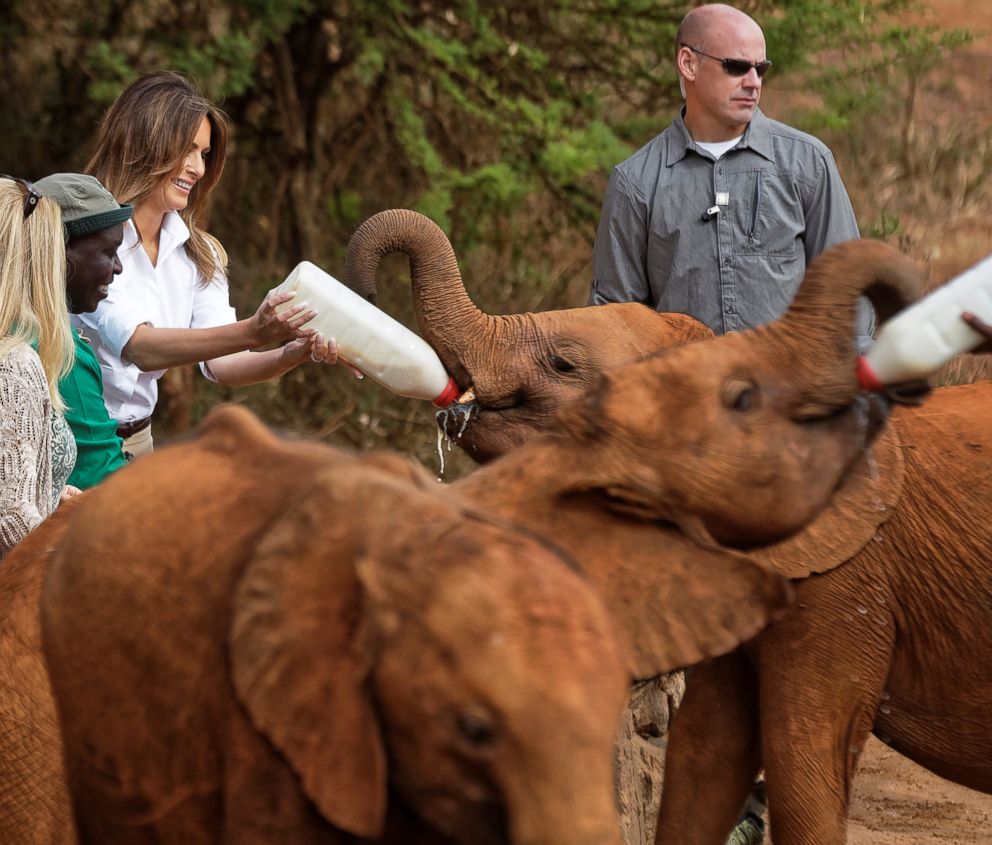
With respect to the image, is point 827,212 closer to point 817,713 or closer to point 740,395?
point 817,713

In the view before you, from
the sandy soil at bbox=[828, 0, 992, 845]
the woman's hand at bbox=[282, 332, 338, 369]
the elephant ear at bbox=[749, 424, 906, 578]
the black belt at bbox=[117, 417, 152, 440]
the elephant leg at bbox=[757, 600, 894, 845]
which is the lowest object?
the sandy soil at bbox=[828, 0, 992, 845]

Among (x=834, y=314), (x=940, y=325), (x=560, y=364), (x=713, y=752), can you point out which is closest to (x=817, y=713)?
(x=713, y=752)

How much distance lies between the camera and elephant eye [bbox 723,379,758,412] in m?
3.27

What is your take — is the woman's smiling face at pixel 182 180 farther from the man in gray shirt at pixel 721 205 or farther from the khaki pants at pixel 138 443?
the man in gray shirt at pixel 721 205

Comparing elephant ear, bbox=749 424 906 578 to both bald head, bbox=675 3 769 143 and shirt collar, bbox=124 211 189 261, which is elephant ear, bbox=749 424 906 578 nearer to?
bald head, bbox=675 3 769 143

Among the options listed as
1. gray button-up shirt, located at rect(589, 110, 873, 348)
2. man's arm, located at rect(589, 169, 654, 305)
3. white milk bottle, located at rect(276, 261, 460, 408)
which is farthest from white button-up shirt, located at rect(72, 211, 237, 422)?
gray button-up shirt, located at rect(589, 110, 873, 348)

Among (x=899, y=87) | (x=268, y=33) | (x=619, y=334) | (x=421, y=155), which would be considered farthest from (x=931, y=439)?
(x=899, y=87)

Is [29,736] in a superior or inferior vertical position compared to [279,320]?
inferior

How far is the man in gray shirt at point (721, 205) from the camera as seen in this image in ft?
16.7

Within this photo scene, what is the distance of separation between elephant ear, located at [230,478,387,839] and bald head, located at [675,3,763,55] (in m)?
3.34

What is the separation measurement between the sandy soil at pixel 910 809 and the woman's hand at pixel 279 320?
2.93 metres

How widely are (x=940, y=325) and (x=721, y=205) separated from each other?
198 centimetres

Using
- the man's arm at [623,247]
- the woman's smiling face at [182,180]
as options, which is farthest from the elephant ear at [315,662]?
the man's arm at [623,247]

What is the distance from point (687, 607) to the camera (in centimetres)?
296
